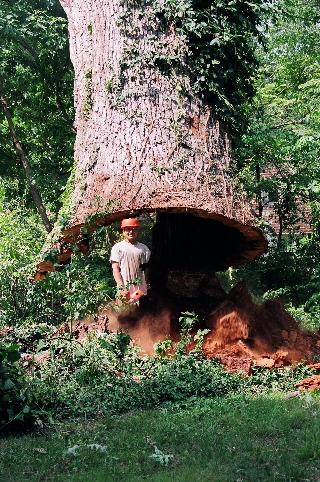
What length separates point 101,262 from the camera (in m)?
15.7

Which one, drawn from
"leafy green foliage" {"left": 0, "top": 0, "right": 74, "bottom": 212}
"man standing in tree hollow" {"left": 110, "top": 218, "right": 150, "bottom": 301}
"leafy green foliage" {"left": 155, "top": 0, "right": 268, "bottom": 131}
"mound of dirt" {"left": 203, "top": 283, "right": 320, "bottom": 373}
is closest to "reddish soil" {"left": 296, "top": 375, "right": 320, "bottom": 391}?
"mound of dirt" {"left": 203, "top": 283, "right": 320, "bottom": 373}

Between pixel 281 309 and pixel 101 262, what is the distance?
5549 mm

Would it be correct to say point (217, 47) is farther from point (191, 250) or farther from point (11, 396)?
point (11, 396)

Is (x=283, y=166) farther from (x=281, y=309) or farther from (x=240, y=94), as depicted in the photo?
(x=281, y=309)

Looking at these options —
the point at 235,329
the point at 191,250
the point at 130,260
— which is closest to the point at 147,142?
the point at 130,260

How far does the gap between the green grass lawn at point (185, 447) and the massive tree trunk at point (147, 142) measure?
3.21 m

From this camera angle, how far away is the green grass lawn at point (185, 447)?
5574 mm

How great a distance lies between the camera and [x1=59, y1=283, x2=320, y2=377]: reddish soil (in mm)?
10055

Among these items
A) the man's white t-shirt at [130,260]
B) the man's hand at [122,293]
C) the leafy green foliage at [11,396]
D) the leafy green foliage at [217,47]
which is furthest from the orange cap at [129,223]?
the leafy green foliage at [11,396]

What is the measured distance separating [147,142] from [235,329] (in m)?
2.56

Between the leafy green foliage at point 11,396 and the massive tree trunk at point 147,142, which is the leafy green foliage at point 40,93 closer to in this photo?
the massive tree trunk at point 147,142

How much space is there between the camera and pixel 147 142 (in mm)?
10500

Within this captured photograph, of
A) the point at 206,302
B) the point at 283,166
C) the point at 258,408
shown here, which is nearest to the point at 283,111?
the point at 283,166

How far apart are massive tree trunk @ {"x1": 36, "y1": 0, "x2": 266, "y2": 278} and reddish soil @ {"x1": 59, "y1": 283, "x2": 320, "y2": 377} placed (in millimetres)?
1015
